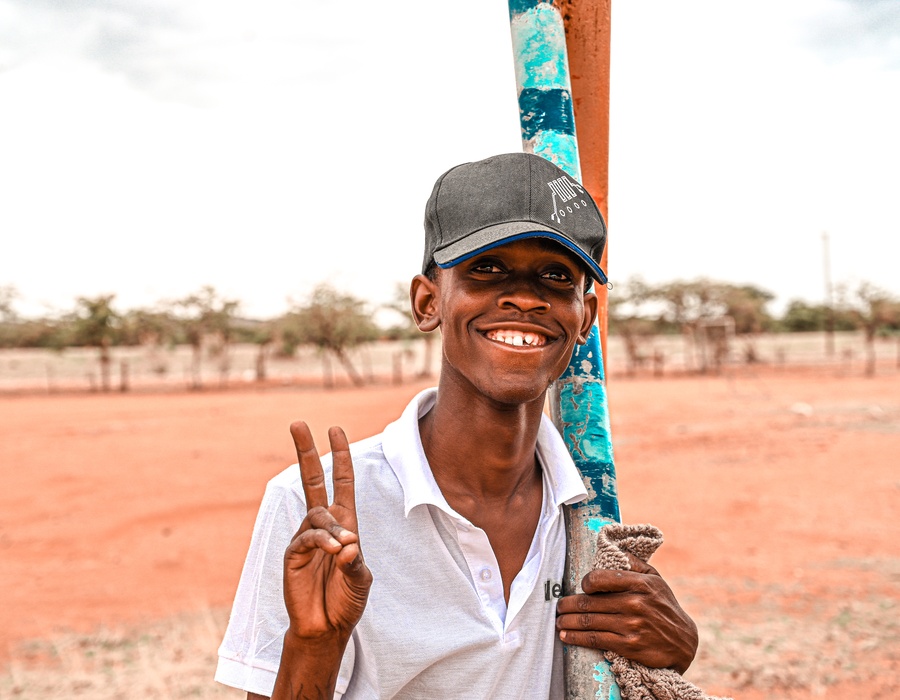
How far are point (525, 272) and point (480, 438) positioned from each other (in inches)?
15.4

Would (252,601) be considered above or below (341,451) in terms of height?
below

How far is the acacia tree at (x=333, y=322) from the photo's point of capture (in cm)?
3472

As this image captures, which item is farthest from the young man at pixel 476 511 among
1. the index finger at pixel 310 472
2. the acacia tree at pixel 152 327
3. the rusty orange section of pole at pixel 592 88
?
the acacia tree at pixel 152 327

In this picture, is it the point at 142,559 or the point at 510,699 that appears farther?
the point at 142,559

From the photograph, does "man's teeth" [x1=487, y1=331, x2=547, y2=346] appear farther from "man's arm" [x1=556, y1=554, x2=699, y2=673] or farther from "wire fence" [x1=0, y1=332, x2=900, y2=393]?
"wire fence" [x1=0, y1=332, x2=900, y2=393]

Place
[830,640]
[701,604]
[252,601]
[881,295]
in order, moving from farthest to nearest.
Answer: [881,295] → [701,604] → [830,640] → [252,601]

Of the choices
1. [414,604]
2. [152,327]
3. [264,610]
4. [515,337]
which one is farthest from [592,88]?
[152,327]

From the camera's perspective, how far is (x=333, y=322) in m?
34.9

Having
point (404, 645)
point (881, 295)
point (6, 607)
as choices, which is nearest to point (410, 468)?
point (404, 645)

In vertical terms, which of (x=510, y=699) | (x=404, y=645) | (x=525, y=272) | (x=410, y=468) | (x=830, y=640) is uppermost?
(x=525, y=272)

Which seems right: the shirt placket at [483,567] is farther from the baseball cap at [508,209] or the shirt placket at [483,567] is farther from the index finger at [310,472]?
the baseball cap at [508,209]

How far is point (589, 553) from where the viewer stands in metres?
1.70

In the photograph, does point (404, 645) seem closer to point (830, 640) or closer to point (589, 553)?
point (589, 553)

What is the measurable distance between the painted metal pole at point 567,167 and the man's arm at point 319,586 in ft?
1.92
